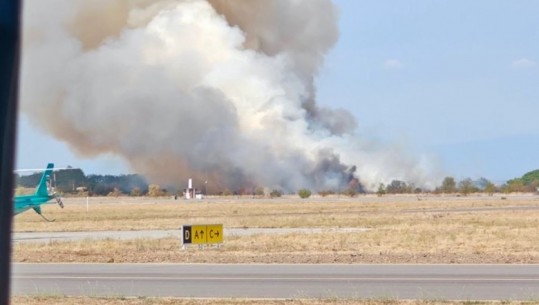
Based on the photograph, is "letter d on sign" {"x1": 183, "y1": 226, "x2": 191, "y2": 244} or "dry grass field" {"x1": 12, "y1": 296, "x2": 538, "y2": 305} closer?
"dry grass field" {"x1": 12, "y1": 296, "x2": 538, "y2": 305}

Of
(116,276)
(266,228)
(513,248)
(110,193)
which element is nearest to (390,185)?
(110,193)

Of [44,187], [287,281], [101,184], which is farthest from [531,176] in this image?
[287,281]

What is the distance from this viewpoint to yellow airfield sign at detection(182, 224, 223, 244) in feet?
105

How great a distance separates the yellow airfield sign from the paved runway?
5.41 meters

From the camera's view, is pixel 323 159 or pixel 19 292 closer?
pixel 19 292

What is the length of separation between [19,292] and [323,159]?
8663 centimetres

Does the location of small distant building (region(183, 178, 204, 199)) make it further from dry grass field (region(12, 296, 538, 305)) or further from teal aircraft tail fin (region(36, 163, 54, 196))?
dry grass field (region(12, 296, 538, 305))

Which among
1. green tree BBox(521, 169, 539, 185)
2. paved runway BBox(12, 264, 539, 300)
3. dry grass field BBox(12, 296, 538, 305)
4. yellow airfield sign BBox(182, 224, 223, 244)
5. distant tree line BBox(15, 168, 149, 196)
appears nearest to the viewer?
dry grass field BBox(12, 296, 538, 305)

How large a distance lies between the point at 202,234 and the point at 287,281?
11.8 m

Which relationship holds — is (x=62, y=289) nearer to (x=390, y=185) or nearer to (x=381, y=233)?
(x=381, y=233)

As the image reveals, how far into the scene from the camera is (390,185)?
370 feet

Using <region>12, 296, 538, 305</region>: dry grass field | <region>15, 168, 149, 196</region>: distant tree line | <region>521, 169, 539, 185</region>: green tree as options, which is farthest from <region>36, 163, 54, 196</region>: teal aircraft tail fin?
<region>521, 169, 539, 185</region>: green tree

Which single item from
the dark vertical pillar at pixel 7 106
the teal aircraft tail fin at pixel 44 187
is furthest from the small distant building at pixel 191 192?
the dark vertical pillar at pixel 7 106

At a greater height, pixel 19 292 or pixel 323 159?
pixel 323 159
